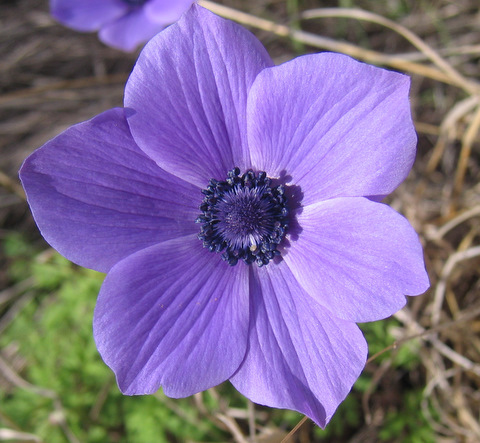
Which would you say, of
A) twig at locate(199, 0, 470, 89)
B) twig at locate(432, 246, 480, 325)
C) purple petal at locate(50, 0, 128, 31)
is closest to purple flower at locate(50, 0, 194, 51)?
purple petal at locate(50, 0, 128, 31)

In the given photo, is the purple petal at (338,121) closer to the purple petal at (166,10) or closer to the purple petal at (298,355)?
the purple petal at (298,355)

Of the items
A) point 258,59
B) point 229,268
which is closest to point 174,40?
point 258,59

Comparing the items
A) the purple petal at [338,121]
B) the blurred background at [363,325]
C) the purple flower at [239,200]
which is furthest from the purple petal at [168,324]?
the blurred background at [363,325]

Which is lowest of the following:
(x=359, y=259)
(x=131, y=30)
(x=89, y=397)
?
(x=89, y=397)

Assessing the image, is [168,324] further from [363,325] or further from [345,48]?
[345,48]

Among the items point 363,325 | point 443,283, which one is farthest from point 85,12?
point 443,283

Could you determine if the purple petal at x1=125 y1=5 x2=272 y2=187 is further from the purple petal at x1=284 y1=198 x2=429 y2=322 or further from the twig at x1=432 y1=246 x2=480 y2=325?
the twig at x1=432 y1=246 x2=480 y2=325

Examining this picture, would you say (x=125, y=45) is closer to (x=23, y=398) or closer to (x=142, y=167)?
(x=142, y=167)
